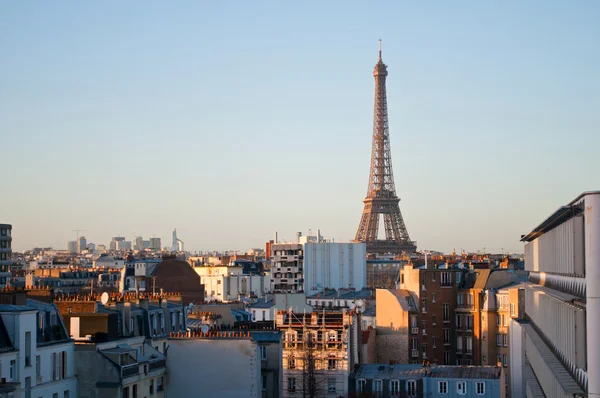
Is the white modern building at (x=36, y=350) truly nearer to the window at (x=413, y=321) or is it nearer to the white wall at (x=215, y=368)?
the white wall at (x=215, y=368)

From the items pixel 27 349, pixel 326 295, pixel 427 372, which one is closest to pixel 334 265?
pixel 326 295

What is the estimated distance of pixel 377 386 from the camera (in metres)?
61.5

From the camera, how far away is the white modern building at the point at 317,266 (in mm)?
142875

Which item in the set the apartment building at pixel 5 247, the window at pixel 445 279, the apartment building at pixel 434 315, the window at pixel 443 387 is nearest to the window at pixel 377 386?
the window at pixel 443 387

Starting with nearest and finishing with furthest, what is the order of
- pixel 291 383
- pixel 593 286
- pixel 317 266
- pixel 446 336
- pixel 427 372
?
pixel 593 286, pixel 427 372, pixel 291 383, pixel 446 336, pixel 317 266

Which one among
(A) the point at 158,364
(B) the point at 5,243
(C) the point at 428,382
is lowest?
(C) the point at 428,382

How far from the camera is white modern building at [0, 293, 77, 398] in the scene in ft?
124

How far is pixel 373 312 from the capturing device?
294ft

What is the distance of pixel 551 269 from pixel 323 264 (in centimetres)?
11030

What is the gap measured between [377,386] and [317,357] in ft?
11.2

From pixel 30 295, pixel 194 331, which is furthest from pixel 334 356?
pixel 30 295

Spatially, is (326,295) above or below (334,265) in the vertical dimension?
below

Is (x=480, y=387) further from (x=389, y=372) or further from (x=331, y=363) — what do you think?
(x=331, y=363)

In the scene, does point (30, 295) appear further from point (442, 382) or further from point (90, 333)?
point (442, 382)
